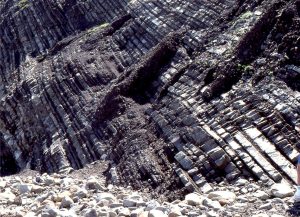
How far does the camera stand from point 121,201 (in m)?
9.53

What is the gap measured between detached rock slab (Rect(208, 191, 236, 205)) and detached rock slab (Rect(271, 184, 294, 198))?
0.63 m

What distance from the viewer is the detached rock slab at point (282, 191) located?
8.41m

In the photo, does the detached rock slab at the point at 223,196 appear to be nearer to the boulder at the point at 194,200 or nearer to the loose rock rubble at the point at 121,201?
the loose rock rubble at the point at 121,201

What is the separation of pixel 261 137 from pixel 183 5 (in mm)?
8676

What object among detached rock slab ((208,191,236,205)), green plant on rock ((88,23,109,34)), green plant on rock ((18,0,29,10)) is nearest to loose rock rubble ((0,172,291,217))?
detached rock slab ((208,191,236,205))

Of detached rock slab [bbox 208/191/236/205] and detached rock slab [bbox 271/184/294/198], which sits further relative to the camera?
detached rock slab [bbox 208/191/236/205]

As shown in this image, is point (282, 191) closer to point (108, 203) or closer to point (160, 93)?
point (108, 203)

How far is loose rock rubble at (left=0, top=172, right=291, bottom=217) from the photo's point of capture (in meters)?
8.05

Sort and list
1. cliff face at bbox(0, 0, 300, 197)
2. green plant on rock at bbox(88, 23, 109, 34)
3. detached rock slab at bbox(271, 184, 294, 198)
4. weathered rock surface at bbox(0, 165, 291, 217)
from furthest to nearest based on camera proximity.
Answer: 1. green plant on rock at bbox(88, 23, 109, 34)
2. cliff face at bbox(0, 0, 300, 197)
3. detached rock slab at bbox(271, 184, 294, 198)
4. weathered rock surface at bbox(0, 165, 291, 217)

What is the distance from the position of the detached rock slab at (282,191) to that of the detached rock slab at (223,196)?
0.63 m

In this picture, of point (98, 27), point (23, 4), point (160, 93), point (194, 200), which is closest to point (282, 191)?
point (194, 200)

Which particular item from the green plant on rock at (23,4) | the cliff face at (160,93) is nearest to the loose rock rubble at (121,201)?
the cliff face at (160,93)

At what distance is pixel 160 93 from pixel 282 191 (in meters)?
6.37

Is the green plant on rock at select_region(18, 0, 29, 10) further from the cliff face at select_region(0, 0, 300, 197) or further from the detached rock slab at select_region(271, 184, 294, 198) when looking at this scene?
the detached rock slab at select_region(271, 184, 294, 198)
